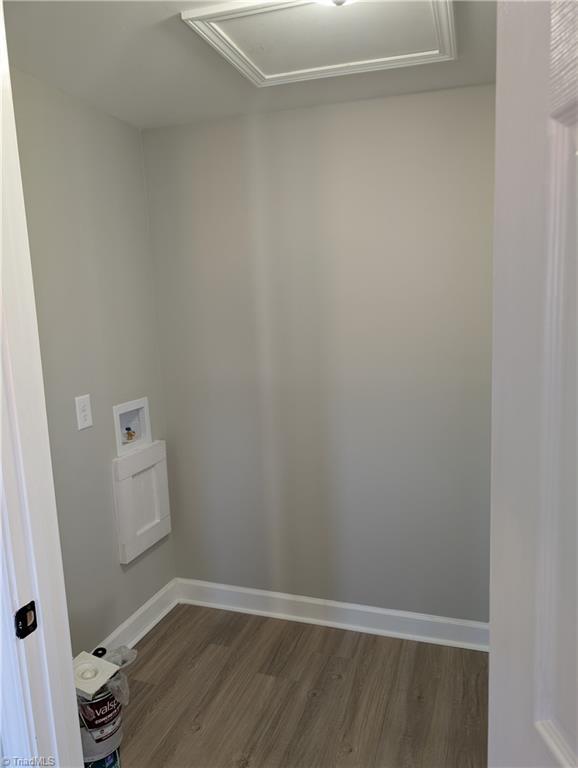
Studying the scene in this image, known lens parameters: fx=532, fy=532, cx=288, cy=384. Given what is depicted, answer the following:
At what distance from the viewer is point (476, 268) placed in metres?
2.12

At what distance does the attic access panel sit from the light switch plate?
52.3 inches

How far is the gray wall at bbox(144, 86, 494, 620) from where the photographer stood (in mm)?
2148

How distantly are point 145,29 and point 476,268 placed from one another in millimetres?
1414

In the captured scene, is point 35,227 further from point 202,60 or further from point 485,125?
point 485,125

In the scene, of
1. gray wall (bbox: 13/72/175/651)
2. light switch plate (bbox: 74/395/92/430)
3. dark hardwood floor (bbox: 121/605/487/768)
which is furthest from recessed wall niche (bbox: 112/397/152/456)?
dark hardwood floor (bbox: 121/605/487/768)

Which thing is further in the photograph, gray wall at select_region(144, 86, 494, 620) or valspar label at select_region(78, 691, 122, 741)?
gray wall at select_region(144, 86, 494, 620)

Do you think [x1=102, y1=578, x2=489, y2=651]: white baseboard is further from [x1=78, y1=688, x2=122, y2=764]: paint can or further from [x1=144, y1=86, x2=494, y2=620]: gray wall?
[x1=78, y1=688, x2=122, y2=764]: paint can

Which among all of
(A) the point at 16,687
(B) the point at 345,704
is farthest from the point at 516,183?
(B) the point at 345,704

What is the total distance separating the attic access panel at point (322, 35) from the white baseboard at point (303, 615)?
7.33 feet

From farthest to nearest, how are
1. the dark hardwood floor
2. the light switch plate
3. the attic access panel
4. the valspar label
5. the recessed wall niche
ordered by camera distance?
the recessed wall niche < the light switch plate < the dark hardwood floor < the valspar label < the attic access panel

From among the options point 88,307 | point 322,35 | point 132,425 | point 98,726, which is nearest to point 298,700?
point 98,726

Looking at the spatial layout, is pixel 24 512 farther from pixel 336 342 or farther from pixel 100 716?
pixel 336 342

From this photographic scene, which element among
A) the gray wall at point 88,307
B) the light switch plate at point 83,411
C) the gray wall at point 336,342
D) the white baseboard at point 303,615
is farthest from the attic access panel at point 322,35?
the white baseboard at point 303,615

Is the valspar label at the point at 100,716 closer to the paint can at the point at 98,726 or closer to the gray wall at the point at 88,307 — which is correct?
the paint can at the point at 98,726
